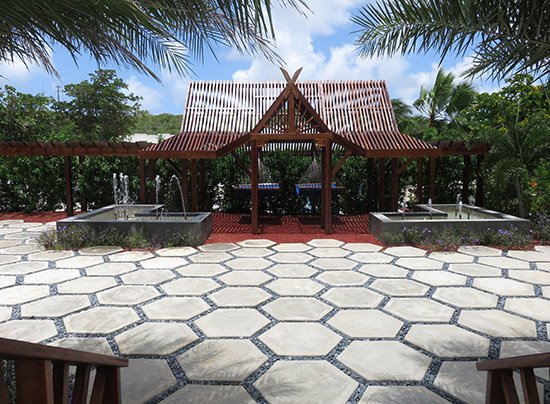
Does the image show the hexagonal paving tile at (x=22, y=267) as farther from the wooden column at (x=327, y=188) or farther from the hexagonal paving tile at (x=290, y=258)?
the wooden column at (x=327, y=188)

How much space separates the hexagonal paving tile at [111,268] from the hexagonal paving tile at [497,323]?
4.29 meters

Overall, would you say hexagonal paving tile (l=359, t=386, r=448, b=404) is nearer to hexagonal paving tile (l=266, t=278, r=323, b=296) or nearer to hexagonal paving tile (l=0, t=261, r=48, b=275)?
hexagonal paving tile (l=266, t=278, r=323, b=296)

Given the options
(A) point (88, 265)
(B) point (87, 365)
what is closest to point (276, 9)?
(B) point (87, 365)

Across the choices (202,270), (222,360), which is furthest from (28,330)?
(202,270)

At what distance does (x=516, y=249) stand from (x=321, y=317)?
465 centimetres

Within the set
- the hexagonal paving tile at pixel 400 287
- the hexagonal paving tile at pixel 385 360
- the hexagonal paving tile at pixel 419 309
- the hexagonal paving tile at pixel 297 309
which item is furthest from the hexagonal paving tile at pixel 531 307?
the hexagonal paving tile at pixel 297 309

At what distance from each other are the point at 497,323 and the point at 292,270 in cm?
263

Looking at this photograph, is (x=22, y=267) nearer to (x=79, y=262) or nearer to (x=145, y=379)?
(x=79, y=262)

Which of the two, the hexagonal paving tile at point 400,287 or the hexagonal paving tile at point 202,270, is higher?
the hexagonal paving tile at point 202,270

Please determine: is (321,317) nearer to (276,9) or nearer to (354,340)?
(354,340)

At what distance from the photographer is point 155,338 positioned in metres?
3.52

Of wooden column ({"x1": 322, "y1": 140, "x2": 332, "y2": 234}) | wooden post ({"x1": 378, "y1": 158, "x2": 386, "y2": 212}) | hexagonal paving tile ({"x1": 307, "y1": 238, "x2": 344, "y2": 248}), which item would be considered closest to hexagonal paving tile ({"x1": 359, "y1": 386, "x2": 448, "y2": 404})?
hexagonal paving tile ({"x1": 307, "y1": 238, "x2": 344, "y2": 248})

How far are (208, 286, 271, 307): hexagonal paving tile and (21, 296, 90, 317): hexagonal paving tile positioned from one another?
4.59ft

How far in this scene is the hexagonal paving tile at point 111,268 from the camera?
5.46 meters
